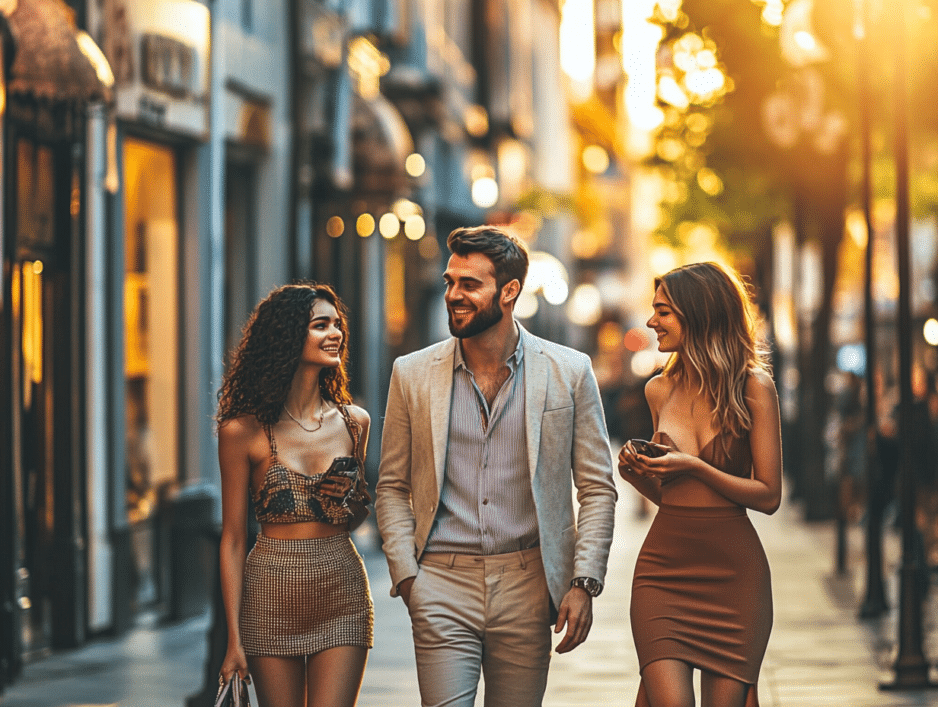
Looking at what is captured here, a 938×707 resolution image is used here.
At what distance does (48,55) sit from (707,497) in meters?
5.58

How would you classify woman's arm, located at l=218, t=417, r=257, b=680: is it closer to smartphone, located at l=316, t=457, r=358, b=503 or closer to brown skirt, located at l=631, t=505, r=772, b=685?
smartphone, located at l=316, t=457, r=358, b=503

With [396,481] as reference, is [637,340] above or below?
above

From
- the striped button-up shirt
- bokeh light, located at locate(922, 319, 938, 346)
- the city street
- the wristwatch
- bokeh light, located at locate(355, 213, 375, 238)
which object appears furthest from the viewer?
bokeh light, located at locate(355, 213, 375, 238)

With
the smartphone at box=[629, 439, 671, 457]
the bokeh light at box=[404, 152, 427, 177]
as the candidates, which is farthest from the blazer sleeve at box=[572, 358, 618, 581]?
the bokeh light at box=[404, 152, 427, 177]

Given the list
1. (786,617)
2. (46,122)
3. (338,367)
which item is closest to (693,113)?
(786,617)

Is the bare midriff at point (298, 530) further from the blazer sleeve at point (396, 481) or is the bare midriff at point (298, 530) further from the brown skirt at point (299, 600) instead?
the blazer sleeve at point (396, 481)

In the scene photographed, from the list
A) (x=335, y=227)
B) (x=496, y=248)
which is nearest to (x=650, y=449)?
(x=496, y=248)

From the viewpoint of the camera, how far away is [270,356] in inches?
199

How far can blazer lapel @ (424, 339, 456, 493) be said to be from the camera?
4.95 metres

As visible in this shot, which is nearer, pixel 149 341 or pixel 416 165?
pixel 149 341

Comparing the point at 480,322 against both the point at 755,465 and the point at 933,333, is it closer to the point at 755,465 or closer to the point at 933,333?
the point at 755,465

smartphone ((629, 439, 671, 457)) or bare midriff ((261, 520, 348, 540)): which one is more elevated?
smartphone ((629, 439, 671, 457))

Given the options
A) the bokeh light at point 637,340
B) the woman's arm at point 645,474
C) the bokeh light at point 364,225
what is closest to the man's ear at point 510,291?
the woman's arm at point 645,474

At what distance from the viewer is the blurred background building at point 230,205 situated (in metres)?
10.2
